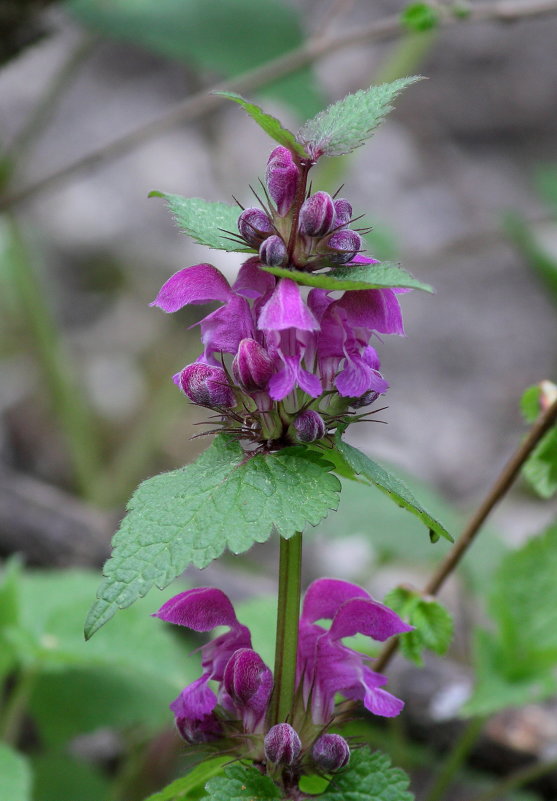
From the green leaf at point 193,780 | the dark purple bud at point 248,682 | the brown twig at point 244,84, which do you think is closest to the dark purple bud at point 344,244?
the dark purple bud at point 248,682

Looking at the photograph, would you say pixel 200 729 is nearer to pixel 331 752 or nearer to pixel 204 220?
pixel 331 752

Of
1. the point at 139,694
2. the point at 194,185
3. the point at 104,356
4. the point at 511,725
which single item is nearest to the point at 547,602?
the point at 511,725

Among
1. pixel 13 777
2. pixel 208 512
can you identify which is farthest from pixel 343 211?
pixel 13 777

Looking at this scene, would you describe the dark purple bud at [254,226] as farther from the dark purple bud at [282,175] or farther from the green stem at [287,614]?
the green stem at [287,614]

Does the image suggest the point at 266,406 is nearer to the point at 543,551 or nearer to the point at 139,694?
the point at 543,551

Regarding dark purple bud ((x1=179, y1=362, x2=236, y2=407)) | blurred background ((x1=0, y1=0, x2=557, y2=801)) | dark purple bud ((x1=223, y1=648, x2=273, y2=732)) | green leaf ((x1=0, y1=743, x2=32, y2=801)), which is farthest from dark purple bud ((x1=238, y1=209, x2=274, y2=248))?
blurred background ((x1=0, y1=0, x2=557, y2=801))

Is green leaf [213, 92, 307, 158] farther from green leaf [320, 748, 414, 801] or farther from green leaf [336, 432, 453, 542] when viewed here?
green leaf [320, 748, 414, 801]
